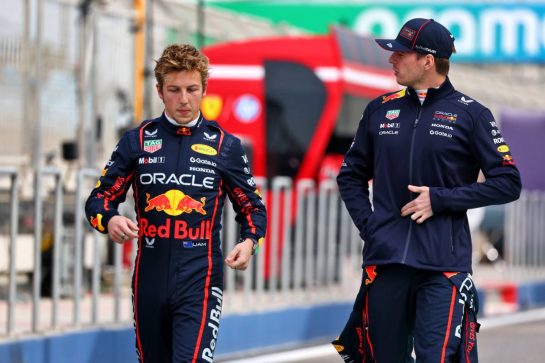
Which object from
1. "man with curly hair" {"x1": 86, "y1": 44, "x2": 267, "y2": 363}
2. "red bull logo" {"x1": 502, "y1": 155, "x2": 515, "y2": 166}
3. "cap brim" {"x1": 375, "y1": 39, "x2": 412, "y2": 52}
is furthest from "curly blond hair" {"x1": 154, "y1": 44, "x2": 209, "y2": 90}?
"red bull logo" {"x1": 502, "y1": 155, "x2": 515, "y2": 166}

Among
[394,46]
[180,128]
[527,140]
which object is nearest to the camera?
[180,128]

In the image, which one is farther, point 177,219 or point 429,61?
point 429,61

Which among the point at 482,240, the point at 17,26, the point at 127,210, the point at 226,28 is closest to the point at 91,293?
the point at 127,210

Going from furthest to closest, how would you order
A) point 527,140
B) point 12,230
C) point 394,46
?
point 527,140 → point 12,230 → point 394,46

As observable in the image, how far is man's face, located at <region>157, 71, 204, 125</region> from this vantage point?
22.7 ft

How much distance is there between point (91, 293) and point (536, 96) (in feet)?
123

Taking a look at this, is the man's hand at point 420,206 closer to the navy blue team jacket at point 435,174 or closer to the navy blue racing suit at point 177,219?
the navy blue team jacket at point 435,174

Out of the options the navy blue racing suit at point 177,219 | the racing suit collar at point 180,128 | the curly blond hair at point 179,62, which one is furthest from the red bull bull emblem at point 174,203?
the curly blond hair at point 179,62

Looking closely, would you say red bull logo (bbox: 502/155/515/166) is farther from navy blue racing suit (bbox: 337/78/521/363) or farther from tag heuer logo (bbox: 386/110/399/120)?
tag heuer logo (bbox: 386/110/399/120)

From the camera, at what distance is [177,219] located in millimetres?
6914

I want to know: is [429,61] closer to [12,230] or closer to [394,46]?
[394,46]

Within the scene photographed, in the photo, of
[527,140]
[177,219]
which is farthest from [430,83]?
[527,140]

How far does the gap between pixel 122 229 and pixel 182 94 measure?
2.08ft

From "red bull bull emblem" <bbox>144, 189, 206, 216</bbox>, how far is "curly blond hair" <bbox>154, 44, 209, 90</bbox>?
0.47 metres
